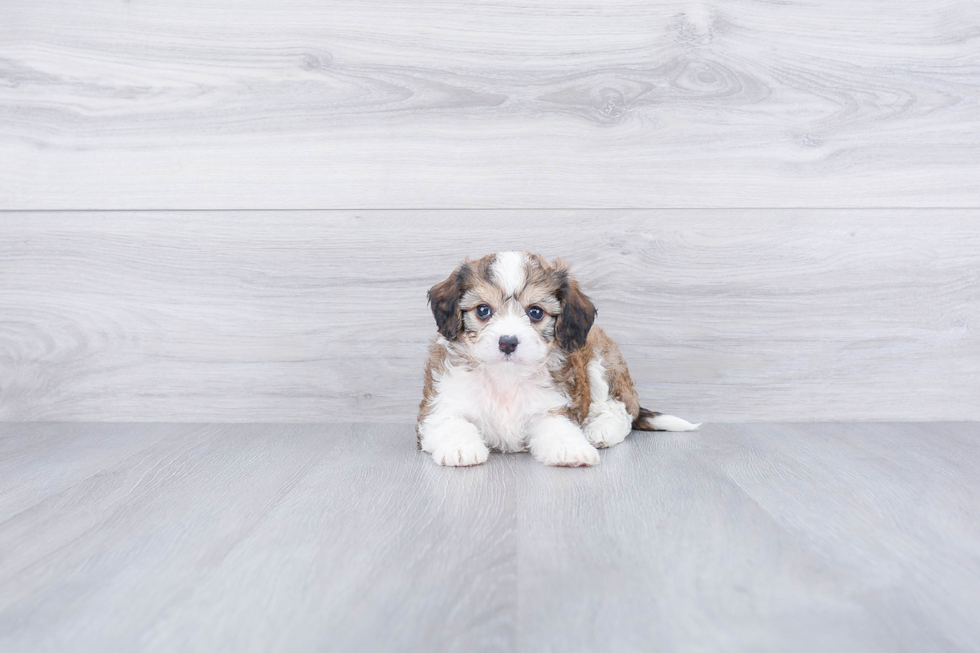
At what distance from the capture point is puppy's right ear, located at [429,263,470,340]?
6.15 feet

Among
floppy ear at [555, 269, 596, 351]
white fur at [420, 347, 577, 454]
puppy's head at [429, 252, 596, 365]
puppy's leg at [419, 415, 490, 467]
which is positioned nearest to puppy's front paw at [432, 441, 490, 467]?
puppy's leg at [419, 415, 490, 467]

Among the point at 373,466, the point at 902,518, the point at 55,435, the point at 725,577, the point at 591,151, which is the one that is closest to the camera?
the point at 725,577

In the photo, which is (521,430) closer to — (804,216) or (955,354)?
(804,216)

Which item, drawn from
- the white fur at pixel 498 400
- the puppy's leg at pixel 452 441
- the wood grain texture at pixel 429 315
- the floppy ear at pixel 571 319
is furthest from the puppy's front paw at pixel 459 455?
the wood grain texture at pixel 429 315

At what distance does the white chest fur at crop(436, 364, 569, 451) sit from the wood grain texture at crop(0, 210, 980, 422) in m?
0.49

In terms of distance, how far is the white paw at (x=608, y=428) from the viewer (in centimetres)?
201

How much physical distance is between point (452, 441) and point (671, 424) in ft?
2.70

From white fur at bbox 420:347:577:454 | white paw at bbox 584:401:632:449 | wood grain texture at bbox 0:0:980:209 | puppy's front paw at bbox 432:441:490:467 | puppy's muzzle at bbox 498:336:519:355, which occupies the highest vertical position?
wood grain texture at bbox 0:0:980:209

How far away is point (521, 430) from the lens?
192 centimetres

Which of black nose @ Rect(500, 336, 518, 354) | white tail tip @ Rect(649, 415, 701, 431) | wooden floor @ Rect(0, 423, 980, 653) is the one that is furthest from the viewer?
white tail tip @ Rect(649, 415, 701, 431)

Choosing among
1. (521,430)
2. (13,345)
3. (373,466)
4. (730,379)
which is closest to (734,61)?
(730,379)

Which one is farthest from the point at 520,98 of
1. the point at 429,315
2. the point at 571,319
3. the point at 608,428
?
the point at 608,428

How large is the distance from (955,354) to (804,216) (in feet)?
2.40

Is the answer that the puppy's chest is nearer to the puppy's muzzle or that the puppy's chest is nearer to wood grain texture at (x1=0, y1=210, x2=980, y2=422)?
→ the puppy's muzzle
